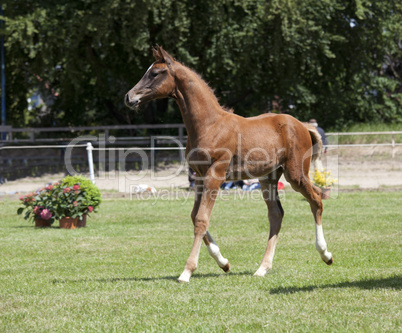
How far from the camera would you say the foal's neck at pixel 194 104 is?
22.2 ft

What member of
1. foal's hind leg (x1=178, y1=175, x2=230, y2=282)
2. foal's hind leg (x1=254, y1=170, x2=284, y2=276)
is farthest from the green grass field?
foal's hind leg (x1=254, y1=170, x2=284, y2=276)

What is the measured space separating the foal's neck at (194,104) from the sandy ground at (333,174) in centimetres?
1117

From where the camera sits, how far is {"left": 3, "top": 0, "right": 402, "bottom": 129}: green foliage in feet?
73.7

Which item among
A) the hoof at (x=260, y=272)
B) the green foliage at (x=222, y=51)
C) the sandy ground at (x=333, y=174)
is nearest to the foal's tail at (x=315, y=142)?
the hoof at (x=260, y=272)

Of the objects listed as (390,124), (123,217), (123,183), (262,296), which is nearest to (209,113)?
(262,296)

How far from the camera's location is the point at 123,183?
19.3 meters

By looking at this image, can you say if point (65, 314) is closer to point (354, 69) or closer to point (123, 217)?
point (123, 217)

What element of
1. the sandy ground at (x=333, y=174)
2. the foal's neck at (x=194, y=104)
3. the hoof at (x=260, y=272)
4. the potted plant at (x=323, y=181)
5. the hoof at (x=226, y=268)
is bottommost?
the sandy ground at (x=333, y=174)

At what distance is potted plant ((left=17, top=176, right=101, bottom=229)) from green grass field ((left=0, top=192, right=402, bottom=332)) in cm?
30

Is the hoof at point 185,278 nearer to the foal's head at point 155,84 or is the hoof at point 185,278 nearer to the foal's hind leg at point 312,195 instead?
the foal's hind leg at point 312,195

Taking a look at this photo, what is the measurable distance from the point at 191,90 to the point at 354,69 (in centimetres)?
2048

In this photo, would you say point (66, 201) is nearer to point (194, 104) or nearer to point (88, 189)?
point (88, 189)

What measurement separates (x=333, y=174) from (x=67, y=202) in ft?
38.2

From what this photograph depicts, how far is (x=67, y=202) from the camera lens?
11539 millimetres
